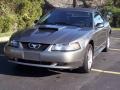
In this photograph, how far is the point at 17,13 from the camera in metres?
15.5

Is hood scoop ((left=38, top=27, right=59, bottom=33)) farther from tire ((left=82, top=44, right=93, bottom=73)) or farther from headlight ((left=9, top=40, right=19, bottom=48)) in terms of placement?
tire ((left=82, top=44, right=93, bottom=73))

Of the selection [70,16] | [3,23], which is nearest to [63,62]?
[70,16]

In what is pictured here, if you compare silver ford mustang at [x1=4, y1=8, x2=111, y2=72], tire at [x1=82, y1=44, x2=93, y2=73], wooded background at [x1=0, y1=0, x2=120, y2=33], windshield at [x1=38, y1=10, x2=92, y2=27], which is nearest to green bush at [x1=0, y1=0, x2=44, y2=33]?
wooded background at [x1=0, y1=0, x2=120, y2=33]

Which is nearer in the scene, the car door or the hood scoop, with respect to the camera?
the hood scoop

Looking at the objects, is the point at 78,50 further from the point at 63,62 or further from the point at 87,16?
the point at 87,16

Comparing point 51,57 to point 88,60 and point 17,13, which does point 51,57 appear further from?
point 17,13

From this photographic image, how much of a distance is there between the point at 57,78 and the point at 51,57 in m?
0.57

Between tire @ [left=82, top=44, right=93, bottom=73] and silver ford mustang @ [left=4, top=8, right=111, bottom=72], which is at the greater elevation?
silver ford mustang @ [left=4, top=8, right=111, bottom=72]

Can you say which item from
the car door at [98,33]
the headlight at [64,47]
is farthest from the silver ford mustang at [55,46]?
the car door at [98,33]

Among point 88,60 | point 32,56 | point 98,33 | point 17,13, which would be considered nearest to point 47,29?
point 32,56

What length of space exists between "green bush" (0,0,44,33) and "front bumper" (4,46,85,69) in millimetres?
6580

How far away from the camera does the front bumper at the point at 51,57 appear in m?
7.35

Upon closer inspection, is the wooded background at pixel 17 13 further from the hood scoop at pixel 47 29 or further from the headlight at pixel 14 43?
the headlight at pixel 14 43

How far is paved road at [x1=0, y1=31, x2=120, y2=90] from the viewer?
702 centimetres
